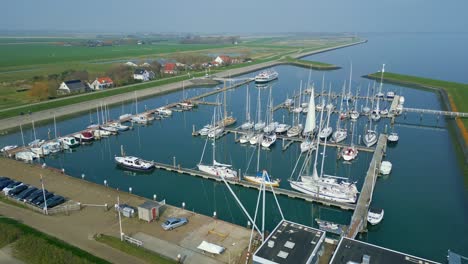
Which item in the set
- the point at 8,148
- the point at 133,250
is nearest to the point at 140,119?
the point at 8,148

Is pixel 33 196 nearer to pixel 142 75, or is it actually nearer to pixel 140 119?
pixel 140 119

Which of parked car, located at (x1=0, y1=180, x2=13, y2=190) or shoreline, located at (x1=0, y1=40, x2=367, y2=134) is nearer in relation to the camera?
parked car, located at (x1=0, y1=180, x2=13, y2=190)

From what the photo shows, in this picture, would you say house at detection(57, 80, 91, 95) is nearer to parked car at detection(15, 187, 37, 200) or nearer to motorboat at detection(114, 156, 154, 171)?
motorboat at detection(114, 156, 154, 171)

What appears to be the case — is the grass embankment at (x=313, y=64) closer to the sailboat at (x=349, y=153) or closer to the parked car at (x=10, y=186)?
the sailboat at (x=349, y=153)

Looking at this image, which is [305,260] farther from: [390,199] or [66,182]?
[66,182]

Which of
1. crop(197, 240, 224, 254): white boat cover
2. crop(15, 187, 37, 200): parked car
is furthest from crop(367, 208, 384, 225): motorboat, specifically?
crop(15, 187, 37, 200): parked car

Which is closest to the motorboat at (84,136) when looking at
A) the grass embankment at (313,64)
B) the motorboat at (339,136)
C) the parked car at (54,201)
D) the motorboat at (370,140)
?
the parked car at (54,201)
